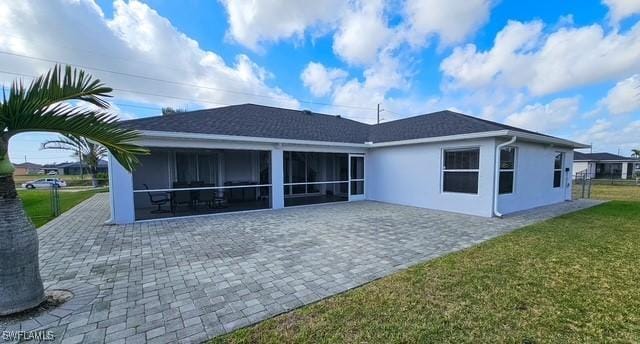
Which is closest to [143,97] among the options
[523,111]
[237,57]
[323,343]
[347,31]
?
[237,57]

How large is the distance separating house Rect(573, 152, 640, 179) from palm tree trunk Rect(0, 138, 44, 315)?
45.5 m

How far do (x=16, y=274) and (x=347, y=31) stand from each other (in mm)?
13013

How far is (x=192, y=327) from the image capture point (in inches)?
99.2

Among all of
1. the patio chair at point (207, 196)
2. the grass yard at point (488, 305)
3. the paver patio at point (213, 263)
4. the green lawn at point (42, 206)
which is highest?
the patio chair at point (207, 196)

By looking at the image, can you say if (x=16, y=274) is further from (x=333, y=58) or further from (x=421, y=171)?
(x=333, y=58)

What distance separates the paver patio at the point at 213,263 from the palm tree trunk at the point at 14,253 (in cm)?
31

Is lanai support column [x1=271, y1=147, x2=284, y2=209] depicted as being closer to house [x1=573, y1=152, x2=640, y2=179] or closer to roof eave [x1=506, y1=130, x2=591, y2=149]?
roof eave [x1=506, y1=130, x2=591, y2=149]

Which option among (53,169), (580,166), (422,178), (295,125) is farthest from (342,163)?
(53,169)

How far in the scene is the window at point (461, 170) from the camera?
8.52 metres

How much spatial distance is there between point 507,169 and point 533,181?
224 centimetres

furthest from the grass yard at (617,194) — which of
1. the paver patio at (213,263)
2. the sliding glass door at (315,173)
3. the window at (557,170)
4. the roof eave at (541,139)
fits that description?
the sliding glass door at (315,173)

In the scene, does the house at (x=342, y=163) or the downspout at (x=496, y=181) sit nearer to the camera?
the downspout at (x=496, y=181)

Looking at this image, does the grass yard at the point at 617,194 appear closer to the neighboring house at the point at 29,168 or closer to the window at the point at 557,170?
the window at the point at 557,170

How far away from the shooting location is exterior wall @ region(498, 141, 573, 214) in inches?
351
